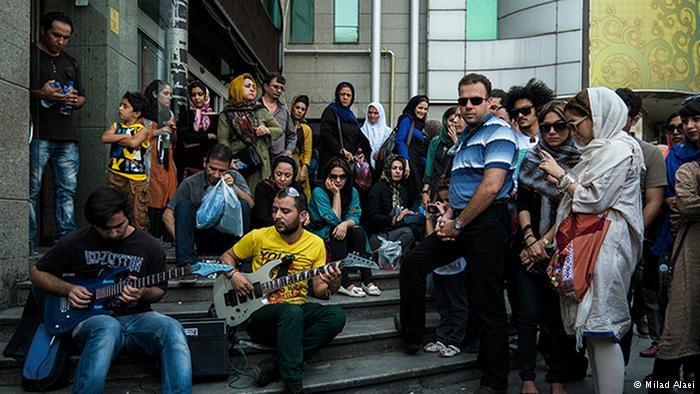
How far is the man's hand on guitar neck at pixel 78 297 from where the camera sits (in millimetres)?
3787

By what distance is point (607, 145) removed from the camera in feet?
12.0

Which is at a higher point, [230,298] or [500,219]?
[500,219]

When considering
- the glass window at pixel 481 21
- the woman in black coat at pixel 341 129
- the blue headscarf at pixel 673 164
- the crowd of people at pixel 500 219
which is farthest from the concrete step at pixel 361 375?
the glass window at pixel 481 21

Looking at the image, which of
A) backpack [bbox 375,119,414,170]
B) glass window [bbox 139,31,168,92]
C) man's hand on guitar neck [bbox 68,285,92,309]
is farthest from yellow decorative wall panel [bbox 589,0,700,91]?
man's hand on guitar neck [bbox 68,285,92,309]

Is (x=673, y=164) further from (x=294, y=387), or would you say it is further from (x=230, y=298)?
(x=230, y=298)

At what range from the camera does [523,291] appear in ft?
14.0

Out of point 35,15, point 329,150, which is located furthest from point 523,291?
point 35,15

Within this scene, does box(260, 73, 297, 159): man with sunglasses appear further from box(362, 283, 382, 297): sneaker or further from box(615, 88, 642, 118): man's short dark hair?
box(615, 88, 642, 118): man's short dark hair

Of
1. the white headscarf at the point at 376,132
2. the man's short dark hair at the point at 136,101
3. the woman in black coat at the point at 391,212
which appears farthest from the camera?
the white headscarf at the point at 376,132

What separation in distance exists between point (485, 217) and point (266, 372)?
1827 millimetres

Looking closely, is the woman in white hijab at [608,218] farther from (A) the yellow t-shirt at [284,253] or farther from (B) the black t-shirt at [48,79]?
(B) the black t-shirt at [48,79]

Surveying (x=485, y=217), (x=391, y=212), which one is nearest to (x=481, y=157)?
(x=485, y=217)

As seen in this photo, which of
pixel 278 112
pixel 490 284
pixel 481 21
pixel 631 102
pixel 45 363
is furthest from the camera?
pixel 481 21

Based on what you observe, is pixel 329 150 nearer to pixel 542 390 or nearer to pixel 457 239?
pixel 457 239
